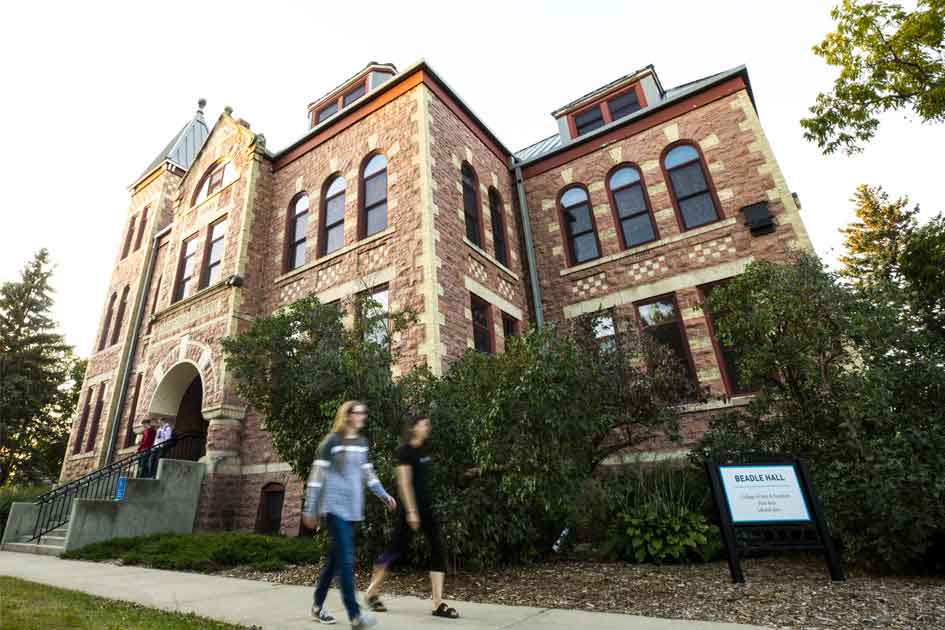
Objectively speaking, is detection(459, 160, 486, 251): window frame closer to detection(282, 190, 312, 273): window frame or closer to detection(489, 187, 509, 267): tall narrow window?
detection(489, 187, 509, 267): tall narrow window

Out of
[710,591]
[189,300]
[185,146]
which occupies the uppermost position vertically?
[185,146]

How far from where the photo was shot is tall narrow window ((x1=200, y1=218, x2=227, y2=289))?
15.5 metres

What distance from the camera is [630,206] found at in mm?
14461

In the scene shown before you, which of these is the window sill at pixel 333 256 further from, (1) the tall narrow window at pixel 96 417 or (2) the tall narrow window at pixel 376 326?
(1) the tall narrow window at pixel 96 417

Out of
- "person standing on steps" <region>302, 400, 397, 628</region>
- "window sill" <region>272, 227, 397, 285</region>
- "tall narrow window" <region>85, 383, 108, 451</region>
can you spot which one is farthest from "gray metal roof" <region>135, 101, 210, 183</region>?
"person standing on steps" <region>302, 400, 397, 628</region>

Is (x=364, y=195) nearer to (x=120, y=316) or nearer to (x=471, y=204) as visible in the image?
(x=471, y=204)

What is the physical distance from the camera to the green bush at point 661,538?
280 inches

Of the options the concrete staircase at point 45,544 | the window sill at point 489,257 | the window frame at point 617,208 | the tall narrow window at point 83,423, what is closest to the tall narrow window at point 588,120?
the window frame at point 617,208

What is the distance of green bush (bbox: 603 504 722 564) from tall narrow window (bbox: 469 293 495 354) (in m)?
5.57

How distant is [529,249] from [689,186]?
4.71m

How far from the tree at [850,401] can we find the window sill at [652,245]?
17.4ft

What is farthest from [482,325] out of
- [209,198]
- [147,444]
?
[209,198]

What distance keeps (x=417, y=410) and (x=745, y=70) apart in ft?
42.7

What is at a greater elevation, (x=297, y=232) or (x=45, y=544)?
(x=297, y=232)
